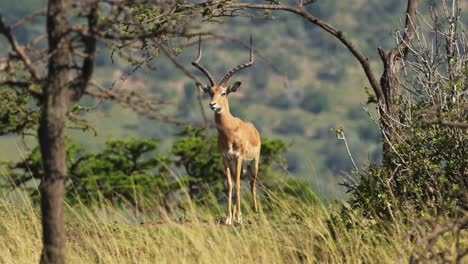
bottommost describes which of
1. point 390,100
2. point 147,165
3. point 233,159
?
point 390,100

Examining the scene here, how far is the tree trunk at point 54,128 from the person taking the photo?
636 cm

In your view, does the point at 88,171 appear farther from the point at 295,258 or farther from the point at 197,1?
the point at 295,258

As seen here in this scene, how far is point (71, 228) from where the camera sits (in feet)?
37.6

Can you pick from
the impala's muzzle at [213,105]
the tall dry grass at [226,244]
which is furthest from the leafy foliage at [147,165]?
the tall dry grass at [226,244]

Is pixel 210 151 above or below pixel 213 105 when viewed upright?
below

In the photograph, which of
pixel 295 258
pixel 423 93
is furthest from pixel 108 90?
pixel 423 93

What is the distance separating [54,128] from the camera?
6.37 m

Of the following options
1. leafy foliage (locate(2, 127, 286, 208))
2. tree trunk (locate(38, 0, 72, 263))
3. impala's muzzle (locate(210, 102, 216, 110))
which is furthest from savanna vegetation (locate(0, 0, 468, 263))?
leafy foliage (locate(2, 127, 286, 208))

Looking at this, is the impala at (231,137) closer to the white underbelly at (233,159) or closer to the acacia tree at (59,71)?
the white underbelly at (233,159)

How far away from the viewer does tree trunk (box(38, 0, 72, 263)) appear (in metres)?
6.36

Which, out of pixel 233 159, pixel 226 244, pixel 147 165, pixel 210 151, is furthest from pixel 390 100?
pixel 147 165

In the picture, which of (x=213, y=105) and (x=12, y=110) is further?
(x=213, y=105)

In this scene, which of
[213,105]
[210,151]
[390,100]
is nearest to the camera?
[210,151]

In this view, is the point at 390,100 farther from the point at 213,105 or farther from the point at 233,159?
the point at 233,159
